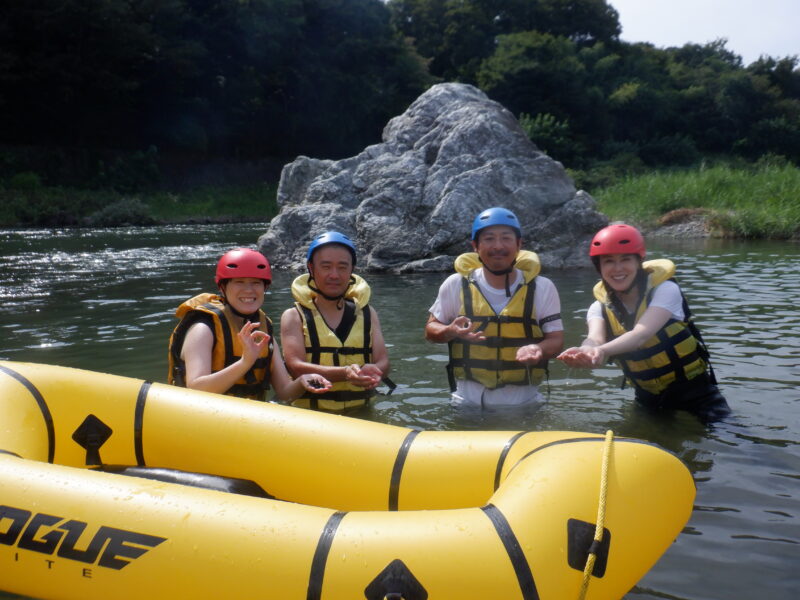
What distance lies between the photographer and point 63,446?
144 inches

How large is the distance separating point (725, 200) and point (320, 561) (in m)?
19.3

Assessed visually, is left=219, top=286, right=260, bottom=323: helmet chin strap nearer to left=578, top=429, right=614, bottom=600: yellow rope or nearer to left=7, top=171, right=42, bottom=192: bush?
left=578, top=429, right=614, bottom=600: yellow rope

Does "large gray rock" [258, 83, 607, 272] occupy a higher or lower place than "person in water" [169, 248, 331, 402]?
higher

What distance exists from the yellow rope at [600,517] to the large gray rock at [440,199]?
32.7ft

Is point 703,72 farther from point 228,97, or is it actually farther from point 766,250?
point 766,250

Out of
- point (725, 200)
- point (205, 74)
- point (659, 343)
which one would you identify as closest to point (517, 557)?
point (659, 343)

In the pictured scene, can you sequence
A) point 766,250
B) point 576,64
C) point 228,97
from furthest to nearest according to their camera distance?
1. point 576,64
2. point 228,97
3. point 766,250

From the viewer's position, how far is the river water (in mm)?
3285

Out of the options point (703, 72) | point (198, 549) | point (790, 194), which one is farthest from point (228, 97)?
point (198, 549)

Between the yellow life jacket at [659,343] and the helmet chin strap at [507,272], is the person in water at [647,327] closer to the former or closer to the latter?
the yellow life jacket at [659,343]

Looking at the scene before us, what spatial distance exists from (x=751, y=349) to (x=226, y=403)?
17.2 feet

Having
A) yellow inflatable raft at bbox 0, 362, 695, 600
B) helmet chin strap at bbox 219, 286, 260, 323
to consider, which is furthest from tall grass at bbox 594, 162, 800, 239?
yellow inflatable raft at bbox 0, 362, 695, 600

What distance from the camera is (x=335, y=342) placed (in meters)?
4.72

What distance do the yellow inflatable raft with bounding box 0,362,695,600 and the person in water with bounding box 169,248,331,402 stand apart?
626mm
